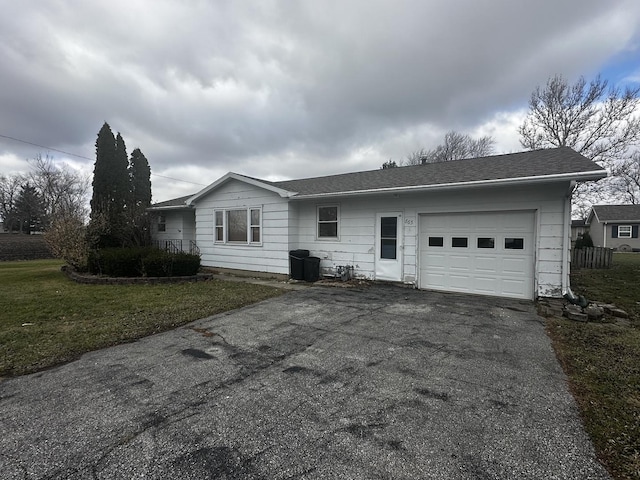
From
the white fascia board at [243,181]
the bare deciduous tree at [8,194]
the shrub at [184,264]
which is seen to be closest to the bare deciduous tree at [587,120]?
the white fascia board at [243,181]

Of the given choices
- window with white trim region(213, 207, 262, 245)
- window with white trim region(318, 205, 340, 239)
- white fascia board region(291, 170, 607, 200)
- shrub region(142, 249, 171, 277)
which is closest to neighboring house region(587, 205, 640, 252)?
white fascia board region(291, 170, 607, 200)

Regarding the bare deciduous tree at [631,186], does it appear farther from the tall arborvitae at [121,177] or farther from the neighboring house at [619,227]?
the tall arborvitae at [121,177]

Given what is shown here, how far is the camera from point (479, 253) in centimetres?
785

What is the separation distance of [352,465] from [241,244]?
10.3 m

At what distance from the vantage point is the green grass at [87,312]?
422 cm

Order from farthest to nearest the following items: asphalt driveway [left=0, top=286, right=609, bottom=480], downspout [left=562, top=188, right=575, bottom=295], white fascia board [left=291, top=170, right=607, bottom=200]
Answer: downspout [left=562, top=188, right=575, bottom=295] < white fascia board [left=291, top=170, right=607, bottom=200] < asphalt driveway [left=0, top=286, right=609, bottom=480]

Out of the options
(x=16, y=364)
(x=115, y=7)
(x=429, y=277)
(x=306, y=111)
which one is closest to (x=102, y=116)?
(x=115, y=7)

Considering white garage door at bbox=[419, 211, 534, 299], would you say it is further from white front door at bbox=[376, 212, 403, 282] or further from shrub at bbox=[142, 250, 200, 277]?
shrub at bbox=[142, 250, 200, 277]

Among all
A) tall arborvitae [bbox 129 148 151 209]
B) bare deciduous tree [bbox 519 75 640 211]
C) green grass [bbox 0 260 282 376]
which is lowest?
green grass [bbox 0 260 282 376]

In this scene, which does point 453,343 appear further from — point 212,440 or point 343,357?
point 212,440

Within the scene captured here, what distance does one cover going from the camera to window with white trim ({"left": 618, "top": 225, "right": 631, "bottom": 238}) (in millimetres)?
30031

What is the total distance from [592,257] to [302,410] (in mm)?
18056

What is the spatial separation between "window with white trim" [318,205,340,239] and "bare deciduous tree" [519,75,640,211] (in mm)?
18491

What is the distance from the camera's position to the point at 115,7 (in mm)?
8336
